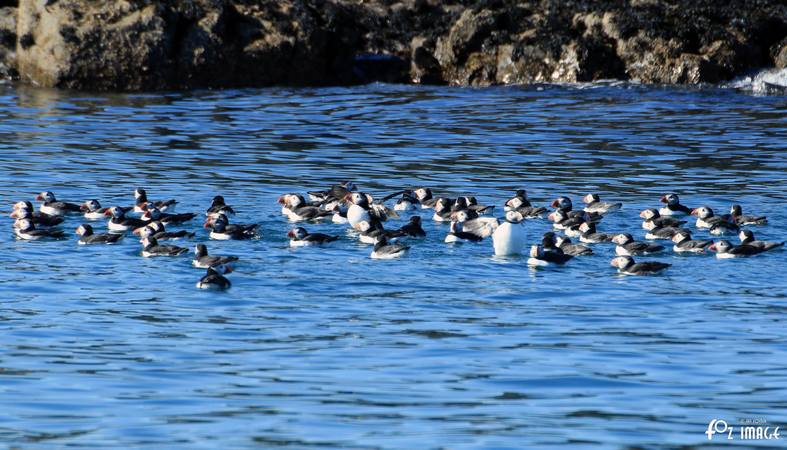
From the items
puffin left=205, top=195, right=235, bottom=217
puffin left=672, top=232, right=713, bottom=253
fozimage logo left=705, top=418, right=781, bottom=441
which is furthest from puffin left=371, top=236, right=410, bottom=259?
fozimage logo left=705, top=418, right=781, bottom=441

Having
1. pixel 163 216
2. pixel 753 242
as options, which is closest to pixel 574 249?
pixel 753 242

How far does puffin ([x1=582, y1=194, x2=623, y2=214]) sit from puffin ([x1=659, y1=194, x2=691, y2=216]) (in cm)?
106

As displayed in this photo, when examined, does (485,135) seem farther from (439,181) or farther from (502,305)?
(502,305)

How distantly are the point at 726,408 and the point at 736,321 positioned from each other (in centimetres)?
449

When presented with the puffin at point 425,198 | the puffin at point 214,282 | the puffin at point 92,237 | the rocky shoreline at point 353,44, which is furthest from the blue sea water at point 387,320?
the rocky shoreline at point 353,44

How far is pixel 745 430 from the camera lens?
13406 millimetres

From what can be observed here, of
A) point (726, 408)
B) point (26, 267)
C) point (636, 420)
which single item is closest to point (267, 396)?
point (636, 420)

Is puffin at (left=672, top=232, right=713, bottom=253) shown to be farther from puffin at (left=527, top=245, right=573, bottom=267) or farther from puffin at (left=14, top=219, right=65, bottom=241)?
puffin at (left=14, top=219, right=65, bottom=241)

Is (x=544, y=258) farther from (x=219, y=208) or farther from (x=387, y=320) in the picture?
(x=219, y=208)

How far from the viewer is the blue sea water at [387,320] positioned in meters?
13.9

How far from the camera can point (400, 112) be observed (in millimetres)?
44875

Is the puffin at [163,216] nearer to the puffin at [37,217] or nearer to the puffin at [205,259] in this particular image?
the puffin at [37,217]

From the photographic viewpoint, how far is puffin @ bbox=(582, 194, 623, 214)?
27.7 m

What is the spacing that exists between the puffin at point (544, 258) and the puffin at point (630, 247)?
1185mm
